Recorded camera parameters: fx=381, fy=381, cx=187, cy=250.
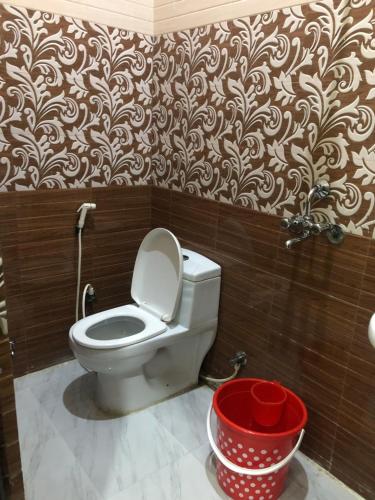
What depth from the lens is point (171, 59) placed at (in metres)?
1.98

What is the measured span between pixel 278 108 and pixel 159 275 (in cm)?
96

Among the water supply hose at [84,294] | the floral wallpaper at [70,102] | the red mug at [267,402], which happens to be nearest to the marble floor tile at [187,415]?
the red mug at [267,402]

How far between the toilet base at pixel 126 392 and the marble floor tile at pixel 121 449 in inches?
2.0

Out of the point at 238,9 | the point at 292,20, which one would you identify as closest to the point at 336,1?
the point at 292,20

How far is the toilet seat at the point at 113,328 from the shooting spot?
1666 millimetres

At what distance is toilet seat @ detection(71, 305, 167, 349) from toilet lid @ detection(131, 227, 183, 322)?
2.3 inches

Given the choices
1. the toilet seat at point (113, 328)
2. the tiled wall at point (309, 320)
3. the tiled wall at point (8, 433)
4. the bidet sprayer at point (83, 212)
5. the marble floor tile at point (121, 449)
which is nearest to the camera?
the tiled wall at point (8, 433)

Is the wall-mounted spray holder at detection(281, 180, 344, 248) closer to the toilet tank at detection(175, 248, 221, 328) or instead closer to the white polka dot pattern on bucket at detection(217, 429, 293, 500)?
the toilet tank at detection(175, 248, 221, 328)

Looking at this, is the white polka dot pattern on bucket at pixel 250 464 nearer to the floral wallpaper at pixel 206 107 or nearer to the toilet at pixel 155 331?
the toilet at pixel 155 331

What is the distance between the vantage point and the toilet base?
1.81 m

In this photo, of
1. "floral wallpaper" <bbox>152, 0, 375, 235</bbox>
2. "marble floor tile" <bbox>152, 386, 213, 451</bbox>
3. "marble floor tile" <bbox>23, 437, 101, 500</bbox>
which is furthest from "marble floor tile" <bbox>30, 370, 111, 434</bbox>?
"floral wallpaper" <bbox>152, 0, 375, 235</bbox>

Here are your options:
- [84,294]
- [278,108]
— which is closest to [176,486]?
[84,294]

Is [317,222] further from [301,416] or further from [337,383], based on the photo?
[301,416]

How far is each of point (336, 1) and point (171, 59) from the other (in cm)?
93
